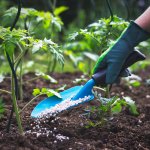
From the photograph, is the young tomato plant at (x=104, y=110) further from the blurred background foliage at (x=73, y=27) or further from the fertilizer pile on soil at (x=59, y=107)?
the blurred background foliage at (x=73, y=27)

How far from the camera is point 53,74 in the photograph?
4.35 metres

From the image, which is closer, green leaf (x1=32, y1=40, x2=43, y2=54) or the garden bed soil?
green leaf (x1=32, y1=40, x2=43, y2=54)

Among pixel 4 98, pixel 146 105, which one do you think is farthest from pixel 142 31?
pixel 4 98

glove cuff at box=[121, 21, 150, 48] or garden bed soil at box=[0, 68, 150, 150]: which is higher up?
glove cuff at box=[121, 21, 150, 48]

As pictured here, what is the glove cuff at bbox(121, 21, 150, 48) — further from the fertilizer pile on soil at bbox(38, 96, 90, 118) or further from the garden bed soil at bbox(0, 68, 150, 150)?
the garden bed soil at bbox(0, 68, 150, 150)

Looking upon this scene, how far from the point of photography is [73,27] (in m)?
6.50

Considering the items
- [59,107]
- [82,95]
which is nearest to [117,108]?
[82,95]

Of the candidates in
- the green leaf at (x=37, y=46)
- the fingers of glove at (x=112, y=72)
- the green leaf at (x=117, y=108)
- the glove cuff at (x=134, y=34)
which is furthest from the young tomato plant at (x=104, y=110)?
the green leaf at (x=37, y=46)

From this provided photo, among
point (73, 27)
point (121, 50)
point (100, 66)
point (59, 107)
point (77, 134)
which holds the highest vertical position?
point (121, 50)

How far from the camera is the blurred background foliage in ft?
9.18

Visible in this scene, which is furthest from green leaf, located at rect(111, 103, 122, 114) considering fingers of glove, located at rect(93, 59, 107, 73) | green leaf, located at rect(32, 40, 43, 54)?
green leaf, located at rect(32, 40, 43, 54)

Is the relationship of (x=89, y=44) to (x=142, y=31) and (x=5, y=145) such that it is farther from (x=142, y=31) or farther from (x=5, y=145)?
(x=5, y=145)

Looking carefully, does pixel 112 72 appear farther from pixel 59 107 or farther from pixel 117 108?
pixel 59 107

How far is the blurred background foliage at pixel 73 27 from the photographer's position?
110 inches
